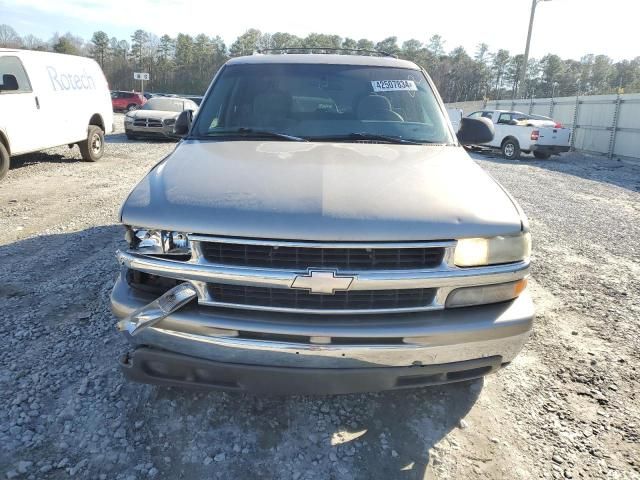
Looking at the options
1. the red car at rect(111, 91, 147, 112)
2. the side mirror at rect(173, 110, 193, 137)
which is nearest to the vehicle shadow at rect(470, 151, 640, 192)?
the side mirror at rect(173, 110, 193, 137)

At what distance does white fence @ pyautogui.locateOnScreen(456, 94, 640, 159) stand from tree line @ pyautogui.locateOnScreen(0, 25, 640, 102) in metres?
47.7

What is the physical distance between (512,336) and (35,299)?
12.0 feet

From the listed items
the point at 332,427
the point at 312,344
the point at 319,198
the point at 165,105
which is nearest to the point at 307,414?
the point at 332,427

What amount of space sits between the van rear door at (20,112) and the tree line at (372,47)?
6173 centimetres

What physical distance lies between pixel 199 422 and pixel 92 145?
1031 cm

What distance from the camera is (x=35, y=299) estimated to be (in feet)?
12.7

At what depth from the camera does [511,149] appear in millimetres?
16859


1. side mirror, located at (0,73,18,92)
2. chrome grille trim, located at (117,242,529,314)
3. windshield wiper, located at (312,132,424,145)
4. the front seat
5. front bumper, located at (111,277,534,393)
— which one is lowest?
front bumper, located at (111,277,534,393)

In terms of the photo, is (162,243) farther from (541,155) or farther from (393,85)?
(541,155)

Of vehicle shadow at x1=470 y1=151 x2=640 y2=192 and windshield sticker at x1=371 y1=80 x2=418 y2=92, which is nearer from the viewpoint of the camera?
windshield sticker at x1=371 y1=80 x2=418 y2=92

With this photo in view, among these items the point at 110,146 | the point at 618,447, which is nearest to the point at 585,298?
the point at 618,447

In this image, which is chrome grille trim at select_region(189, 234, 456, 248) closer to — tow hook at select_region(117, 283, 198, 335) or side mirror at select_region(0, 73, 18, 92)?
tow hook at select_region(117, 283, 198, 335)

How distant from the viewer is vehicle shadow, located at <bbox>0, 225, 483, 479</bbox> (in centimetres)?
224

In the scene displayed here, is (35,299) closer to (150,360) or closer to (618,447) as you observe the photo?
(150,360)
